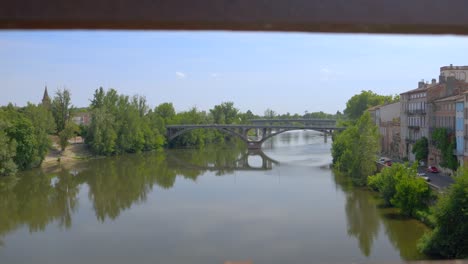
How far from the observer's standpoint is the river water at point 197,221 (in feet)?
→ 36.3

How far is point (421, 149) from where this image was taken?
69.7 ft

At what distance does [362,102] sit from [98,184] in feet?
97.1

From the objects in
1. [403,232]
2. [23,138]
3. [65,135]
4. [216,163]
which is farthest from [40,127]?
[403,232]

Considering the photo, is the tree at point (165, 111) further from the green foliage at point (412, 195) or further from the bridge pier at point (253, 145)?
the green foliage at point (412, 195)

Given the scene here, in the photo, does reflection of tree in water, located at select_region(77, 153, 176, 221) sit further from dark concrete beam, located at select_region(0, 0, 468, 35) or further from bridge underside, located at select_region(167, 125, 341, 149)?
dark concrete beam, located at select_region(0, 0, 468, 35)

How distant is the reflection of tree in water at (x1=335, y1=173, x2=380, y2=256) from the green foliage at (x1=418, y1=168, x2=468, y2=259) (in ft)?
5.21

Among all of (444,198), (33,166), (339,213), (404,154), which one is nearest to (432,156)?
(404,154)

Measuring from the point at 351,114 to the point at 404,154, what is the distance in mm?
20950

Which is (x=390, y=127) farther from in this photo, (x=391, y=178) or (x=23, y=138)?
(x=23, y=138)

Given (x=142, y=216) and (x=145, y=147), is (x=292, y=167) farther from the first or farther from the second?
(x=145, y=147)

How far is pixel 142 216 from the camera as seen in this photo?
15.0 meters

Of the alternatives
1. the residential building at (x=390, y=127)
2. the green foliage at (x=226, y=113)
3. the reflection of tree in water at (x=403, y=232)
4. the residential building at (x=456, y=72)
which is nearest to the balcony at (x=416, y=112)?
the residential building at (x=390, y=127)

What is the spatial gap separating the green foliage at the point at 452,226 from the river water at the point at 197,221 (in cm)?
60

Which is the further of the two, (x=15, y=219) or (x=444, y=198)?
(x=15, y=219)
